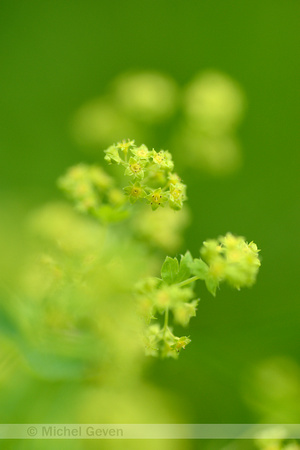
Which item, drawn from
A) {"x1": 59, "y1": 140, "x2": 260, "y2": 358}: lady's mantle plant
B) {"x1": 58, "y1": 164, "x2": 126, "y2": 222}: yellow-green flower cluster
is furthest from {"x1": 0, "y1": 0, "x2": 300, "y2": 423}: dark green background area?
{"x1": 59, "y1": 140, "x2": 260, "y2": 358}: lady's mantle plant

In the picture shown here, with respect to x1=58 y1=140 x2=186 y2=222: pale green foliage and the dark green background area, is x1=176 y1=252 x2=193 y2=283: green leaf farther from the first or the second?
the dark green background area

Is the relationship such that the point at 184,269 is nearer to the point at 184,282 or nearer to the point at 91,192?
the point at 184,282

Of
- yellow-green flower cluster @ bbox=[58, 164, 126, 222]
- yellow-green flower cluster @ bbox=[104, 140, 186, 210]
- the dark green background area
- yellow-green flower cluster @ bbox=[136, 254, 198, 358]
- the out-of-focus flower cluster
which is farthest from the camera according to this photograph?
the dark green background area

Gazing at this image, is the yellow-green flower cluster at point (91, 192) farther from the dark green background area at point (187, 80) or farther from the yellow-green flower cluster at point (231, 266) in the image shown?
the dark green background area at point (187, 80)

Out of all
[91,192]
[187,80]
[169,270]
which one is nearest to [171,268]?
[169,270]

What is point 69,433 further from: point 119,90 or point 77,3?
point 77,3

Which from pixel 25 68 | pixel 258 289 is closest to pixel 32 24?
pixel 25 68

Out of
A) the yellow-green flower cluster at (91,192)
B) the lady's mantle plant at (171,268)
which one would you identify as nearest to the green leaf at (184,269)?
the lady's mantle plant at (171,268)
